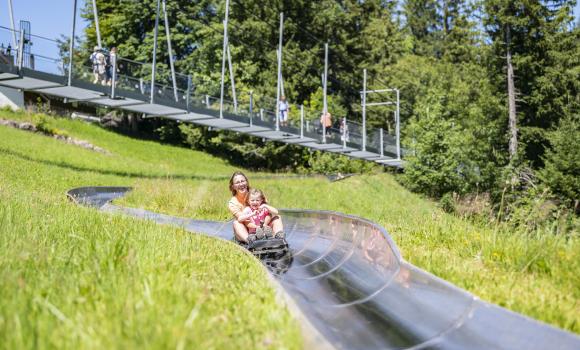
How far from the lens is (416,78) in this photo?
4662 cm

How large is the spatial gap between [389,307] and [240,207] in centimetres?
452

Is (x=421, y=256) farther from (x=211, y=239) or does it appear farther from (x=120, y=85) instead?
Answer: (x=120, y=85)

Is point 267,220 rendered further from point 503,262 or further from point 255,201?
point 503,262

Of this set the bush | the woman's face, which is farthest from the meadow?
the bush

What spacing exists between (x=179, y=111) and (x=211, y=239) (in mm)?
13877

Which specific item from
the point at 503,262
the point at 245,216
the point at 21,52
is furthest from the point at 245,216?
the point at 21,52

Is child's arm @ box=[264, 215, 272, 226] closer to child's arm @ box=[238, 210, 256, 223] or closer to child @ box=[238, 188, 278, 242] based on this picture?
child @ box=[238, 188, 278, 242]

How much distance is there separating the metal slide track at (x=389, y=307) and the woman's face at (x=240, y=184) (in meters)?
1.81

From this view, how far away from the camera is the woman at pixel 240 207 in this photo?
8.88m

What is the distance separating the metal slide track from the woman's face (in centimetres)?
181

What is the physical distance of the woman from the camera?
8.88 meters

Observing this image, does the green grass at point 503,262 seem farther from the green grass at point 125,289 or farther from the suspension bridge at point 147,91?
the suspension bridge at point 147,91

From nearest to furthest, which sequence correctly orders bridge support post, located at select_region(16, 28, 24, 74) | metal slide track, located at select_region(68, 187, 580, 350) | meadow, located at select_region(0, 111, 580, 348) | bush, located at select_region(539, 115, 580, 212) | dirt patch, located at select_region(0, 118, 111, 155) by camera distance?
meadow, located at select_region(0, 111, 580, 348) → metal slide track, located at select_region(68, 187, 580, 350) → bridge support post, located at select_region(16, 28, 24, 74) → bush, located at select_region(539, 115, 580, 212) → dirt patch, located at select_region(0, 118, 111, 155)

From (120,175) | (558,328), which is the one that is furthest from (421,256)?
(120,175)
